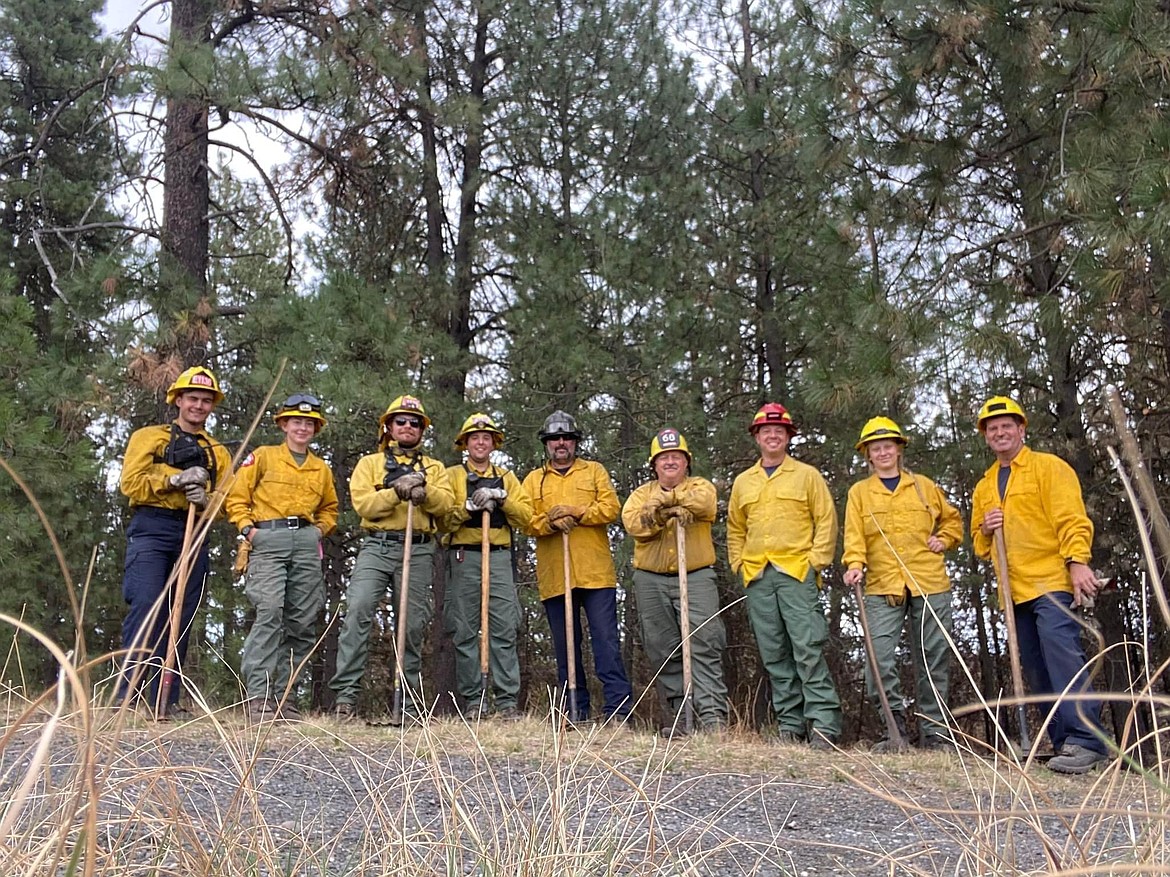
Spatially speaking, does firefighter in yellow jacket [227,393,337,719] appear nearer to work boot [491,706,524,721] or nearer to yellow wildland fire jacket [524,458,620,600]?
work boot [491,706,524,721]

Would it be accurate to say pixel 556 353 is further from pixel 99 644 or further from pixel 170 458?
pixel 99 644

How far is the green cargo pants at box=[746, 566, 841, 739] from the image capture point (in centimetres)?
649

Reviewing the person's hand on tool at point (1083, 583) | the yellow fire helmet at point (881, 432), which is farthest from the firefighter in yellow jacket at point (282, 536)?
the person's hand on tool at point (1083, 583)

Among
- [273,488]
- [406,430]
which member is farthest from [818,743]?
[273,488]

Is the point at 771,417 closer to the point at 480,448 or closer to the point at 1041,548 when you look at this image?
the point at 1041,548

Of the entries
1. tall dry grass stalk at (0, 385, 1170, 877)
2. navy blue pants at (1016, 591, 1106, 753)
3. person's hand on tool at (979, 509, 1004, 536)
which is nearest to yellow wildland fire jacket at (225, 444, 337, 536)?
tall dry grass stalk at (0, 385, 1170, 877)

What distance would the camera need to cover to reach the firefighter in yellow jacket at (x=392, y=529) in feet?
21.6

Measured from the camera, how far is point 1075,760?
5.43 m

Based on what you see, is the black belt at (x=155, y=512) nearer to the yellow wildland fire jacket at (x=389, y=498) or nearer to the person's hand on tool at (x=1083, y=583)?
the yellow wildland fire jacket at (x=389, y=498)

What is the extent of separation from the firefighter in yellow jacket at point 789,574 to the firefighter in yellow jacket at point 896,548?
0.23 metres

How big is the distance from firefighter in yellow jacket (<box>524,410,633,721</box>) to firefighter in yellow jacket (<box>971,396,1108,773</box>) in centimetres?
231

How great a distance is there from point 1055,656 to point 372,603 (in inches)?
152

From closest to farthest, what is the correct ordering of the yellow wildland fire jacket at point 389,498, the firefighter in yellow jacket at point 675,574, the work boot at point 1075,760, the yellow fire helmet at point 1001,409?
the work boot at point 1075,760 → the yellow fire helmet at point 1001,409 → the yellow wildland fire jacket at point 389,498 → the firefighter in yellow jacket at point 675,574

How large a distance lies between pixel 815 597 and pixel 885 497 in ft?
2.45
